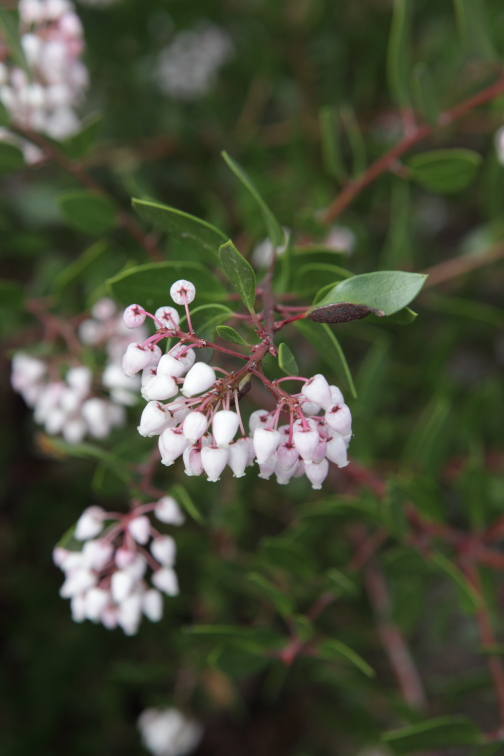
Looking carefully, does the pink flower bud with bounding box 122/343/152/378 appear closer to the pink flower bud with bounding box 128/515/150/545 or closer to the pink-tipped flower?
the pink-tipped flower

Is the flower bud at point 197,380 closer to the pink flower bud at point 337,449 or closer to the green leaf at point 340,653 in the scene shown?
the pink flower bud at point 337,449

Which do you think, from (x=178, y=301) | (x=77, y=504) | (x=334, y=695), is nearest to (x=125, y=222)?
(x=178, y=301)

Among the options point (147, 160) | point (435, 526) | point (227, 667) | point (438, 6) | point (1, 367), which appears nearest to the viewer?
point (227, 667)

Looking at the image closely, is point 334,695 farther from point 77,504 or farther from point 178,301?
point 178,301

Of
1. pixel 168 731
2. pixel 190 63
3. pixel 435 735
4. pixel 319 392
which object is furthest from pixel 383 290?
pixel 190 63

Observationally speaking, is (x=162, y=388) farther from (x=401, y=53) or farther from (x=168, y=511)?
(x=401, y=53)

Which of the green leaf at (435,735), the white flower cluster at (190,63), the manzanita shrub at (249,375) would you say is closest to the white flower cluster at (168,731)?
the manzanita shrub at (249,375)
